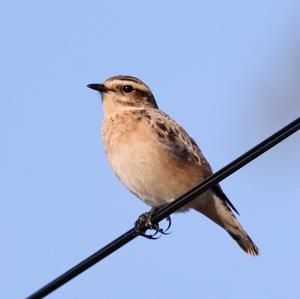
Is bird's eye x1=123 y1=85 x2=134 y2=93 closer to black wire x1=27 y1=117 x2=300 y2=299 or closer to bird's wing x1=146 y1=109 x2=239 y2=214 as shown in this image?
bird's wing x1=146 y1=109 x2=239 y2=214

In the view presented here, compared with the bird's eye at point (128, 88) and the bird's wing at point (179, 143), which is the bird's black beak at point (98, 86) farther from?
the bird's wing at point (179, 143)

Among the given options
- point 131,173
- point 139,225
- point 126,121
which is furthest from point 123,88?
point 139,225

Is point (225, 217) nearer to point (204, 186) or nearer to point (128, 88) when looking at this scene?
point (128, 88)

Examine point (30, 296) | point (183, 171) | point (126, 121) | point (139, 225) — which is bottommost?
point (30, 296)

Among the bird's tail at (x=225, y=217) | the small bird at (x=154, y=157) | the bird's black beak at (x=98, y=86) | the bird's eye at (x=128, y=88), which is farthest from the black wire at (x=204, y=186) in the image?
the bird's eye at (x=128, y=88)

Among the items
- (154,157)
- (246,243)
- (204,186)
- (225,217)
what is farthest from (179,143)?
(204,186)

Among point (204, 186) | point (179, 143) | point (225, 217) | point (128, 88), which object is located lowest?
point (204, 186)

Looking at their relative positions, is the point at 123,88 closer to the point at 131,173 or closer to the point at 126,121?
the point at 126,121
